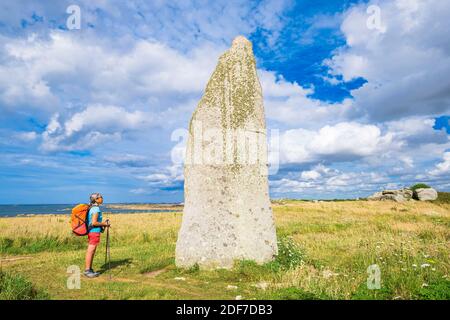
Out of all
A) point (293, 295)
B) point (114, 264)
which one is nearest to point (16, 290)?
point (114, 264)

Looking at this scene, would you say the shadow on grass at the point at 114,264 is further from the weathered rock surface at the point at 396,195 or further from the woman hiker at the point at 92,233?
the weathered rock surface at the point at 396,195

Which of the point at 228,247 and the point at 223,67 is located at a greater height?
the point at 223,67

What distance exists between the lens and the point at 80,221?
923cm

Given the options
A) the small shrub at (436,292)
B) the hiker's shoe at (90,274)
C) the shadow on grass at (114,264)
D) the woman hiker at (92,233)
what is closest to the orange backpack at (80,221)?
the woman hiker at (92,233)

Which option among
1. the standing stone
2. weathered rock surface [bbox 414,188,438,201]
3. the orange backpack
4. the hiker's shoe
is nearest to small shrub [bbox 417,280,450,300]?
the standing stone

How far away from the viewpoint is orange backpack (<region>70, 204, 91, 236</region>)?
917 centimetres

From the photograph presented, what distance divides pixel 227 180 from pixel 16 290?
569 cm

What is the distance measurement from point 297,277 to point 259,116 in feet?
16.5

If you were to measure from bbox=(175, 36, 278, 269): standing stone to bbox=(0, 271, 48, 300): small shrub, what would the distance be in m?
3.90

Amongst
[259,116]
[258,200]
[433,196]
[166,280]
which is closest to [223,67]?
[259,116]

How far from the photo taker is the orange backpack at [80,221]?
9.17 m

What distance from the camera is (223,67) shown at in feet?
Result: 35.2

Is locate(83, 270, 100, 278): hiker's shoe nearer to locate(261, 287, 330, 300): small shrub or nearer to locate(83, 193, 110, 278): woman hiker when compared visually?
locate(83, 193, 110, 278): woman hiker
